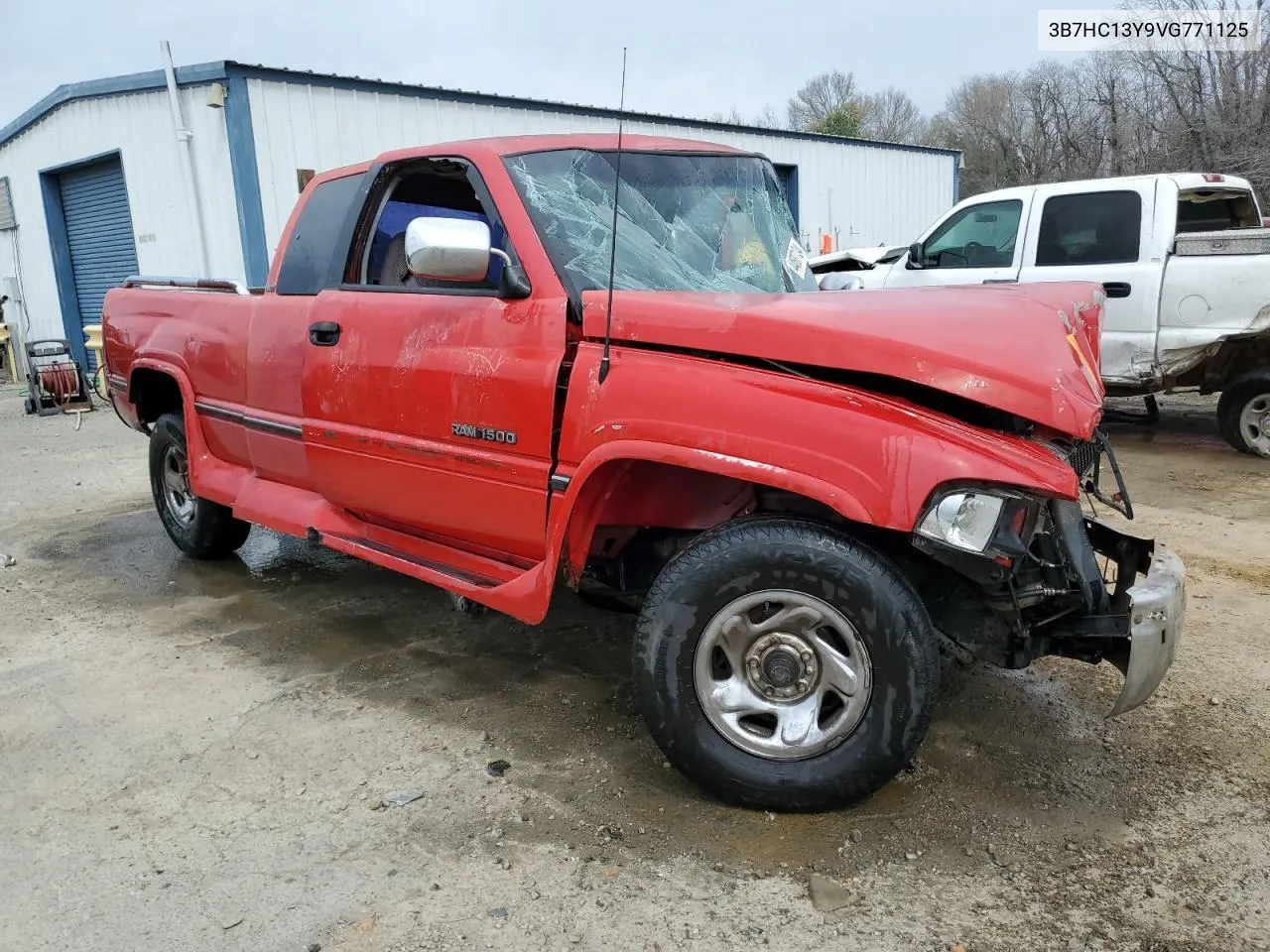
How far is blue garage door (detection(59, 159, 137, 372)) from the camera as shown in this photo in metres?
13.7

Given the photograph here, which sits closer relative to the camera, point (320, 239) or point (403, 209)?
point (403, 209)

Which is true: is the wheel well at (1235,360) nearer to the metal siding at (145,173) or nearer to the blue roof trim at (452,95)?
the blue roof trim at (452,95)

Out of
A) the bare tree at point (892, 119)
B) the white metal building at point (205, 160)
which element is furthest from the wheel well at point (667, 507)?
the bare tree at point (892, 119)

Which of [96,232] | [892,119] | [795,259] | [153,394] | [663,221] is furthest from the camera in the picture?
[892,119]

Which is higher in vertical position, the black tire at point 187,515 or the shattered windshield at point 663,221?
the shattered windshield at point 663,221

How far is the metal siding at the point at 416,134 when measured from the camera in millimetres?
10789

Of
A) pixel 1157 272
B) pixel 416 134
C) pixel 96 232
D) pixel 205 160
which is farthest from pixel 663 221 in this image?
pixel 96 232

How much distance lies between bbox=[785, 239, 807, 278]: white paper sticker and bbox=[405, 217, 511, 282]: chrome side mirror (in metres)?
Answer: 1.36

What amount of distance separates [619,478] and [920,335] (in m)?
0.98

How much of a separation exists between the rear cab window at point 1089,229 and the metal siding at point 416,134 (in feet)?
15.1

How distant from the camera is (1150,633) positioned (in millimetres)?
2510

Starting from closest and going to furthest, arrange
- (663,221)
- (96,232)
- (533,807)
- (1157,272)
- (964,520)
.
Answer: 1. (964,520)
2. (533,807)
3. (663,221)
4. (1157,272)
5. (96,232)

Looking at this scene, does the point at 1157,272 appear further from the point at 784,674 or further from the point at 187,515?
the point at 187,515

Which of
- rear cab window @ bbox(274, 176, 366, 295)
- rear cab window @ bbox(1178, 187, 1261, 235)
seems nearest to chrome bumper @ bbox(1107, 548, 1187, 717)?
rear cab window @ bbox(274, 176, 366, 295)
